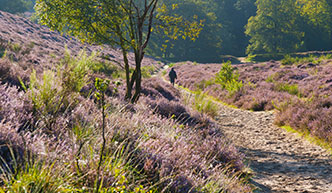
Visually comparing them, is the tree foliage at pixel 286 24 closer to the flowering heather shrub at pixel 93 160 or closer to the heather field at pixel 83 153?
the heather field at pixel 83 153

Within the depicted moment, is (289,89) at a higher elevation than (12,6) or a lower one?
lower

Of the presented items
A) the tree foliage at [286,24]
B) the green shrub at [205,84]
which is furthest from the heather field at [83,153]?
the tree foliage at [286,24]

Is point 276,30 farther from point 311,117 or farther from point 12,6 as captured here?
point 12,6

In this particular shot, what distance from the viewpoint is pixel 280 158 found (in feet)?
19.3

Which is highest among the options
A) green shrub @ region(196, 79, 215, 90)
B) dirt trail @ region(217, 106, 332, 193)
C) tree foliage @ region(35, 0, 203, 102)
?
tree foliage @ region(35, 0, 203, 102)

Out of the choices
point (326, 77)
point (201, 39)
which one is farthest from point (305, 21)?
point (326, 77)

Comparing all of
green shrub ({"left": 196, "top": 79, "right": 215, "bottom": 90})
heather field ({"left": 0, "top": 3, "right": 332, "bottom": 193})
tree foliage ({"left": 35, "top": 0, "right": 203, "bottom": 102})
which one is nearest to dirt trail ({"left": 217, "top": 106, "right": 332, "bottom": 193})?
heather field ({"left": 0, "top": 3, "right": 332, "bottom": 193})

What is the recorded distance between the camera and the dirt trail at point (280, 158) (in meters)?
4.40

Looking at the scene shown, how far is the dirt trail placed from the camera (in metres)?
4.40

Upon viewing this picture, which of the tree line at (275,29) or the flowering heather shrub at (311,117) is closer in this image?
the flowering heather shrub at (311,117)

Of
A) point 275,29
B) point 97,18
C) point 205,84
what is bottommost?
point 205,84

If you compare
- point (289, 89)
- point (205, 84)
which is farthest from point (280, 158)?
point (205, 84)

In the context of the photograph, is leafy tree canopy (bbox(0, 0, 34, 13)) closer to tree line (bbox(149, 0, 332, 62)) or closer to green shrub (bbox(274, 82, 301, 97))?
tree line (bbox(149, 0, 332, 62))

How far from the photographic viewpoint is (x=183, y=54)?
73875 mm
